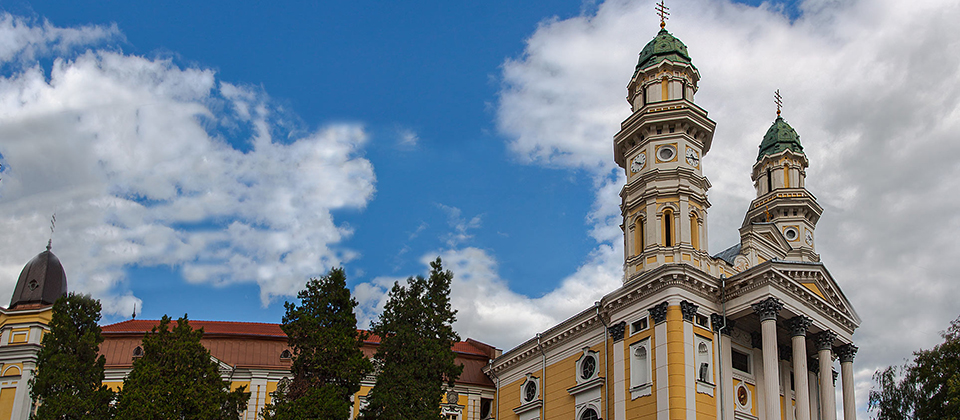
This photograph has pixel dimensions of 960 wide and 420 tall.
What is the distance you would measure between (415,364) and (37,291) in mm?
26442

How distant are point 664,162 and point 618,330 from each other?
8.58 meters

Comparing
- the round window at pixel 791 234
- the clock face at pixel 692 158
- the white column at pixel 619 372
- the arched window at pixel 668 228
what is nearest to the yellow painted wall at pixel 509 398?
the white column at pixel 619 372

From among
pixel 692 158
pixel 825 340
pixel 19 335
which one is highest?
pixel 692 158

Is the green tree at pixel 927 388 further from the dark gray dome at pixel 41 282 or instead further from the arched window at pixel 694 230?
the dark gray dome at pixel 41 282

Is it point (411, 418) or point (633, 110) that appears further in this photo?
point (633, 110)

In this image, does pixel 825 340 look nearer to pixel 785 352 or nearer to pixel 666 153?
pixel 785 352

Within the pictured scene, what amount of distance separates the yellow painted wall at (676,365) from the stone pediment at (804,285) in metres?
3.17

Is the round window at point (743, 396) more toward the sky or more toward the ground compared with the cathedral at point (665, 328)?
more toward the ground

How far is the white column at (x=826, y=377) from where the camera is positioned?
105ft

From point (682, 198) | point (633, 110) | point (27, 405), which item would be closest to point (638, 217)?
point (682, 198)

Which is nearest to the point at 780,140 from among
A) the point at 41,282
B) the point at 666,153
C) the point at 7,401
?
the point at 666,153

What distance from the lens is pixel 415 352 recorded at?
101 ft

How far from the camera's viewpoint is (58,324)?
32.3m

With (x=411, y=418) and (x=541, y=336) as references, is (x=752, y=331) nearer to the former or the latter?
(x=541, y=336)
